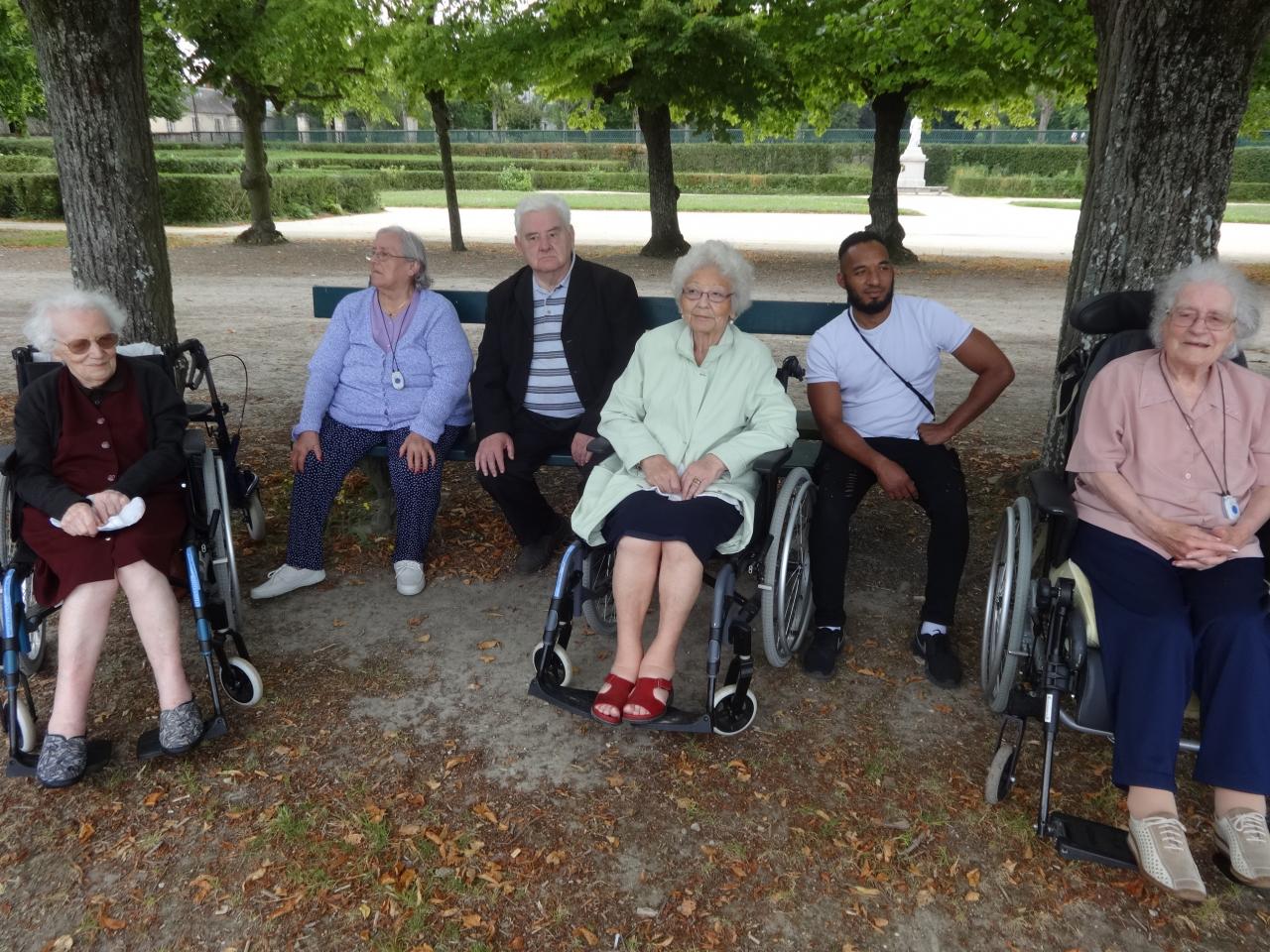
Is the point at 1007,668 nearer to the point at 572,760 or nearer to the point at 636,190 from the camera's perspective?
the point at 572,760

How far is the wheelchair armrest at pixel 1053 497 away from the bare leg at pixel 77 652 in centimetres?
273

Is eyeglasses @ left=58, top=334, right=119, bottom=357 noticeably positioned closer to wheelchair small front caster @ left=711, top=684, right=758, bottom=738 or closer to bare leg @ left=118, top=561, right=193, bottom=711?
bare leg @ left=118, top=561, right=193, bottom=711

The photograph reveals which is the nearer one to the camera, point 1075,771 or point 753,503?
point 1075,771

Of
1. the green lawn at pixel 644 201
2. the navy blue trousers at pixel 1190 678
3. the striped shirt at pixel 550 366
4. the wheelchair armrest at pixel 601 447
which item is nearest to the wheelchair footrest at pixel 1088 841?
the navy blue trousers at pixel 1190 678

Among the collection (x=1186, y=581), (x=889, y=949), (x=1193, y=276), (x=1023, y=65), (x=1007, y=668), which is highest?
(x=1023, y=65)

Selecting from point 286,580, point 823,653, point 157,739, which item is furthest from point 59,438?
point 823,653

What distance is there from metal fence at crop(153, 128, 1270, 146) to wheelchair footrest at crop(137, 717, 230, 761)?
44.4 metres

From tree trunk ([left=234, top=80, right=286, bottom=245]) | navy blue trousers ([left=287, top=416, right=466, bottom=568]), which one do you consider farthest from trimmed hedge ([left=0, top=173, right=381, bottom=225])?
navy blue trousers ([left=287, top=416, right=466, bottom=568])

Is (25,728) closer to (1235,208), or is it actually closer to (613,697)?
(613,697)

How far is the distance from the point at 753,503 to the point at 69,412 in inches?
85.9

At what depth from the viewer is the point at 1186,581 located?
110 inches

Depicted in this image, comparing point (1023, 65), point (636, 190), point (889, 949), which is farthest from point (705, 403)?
point (636, 190)

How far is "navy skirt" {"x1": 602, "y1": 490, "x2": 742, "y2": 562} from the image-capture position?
3.11 m

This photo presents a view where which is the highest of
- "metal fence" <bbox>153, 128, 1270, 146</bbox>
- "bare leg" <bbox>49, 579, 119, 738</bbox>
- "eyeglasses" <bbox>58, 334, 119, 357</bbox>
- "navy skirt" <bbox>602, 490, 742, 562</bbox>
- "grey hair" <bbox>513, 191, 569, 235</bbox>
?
"metal fence" <bbox>153, 128, 1270, 146</bbox>
